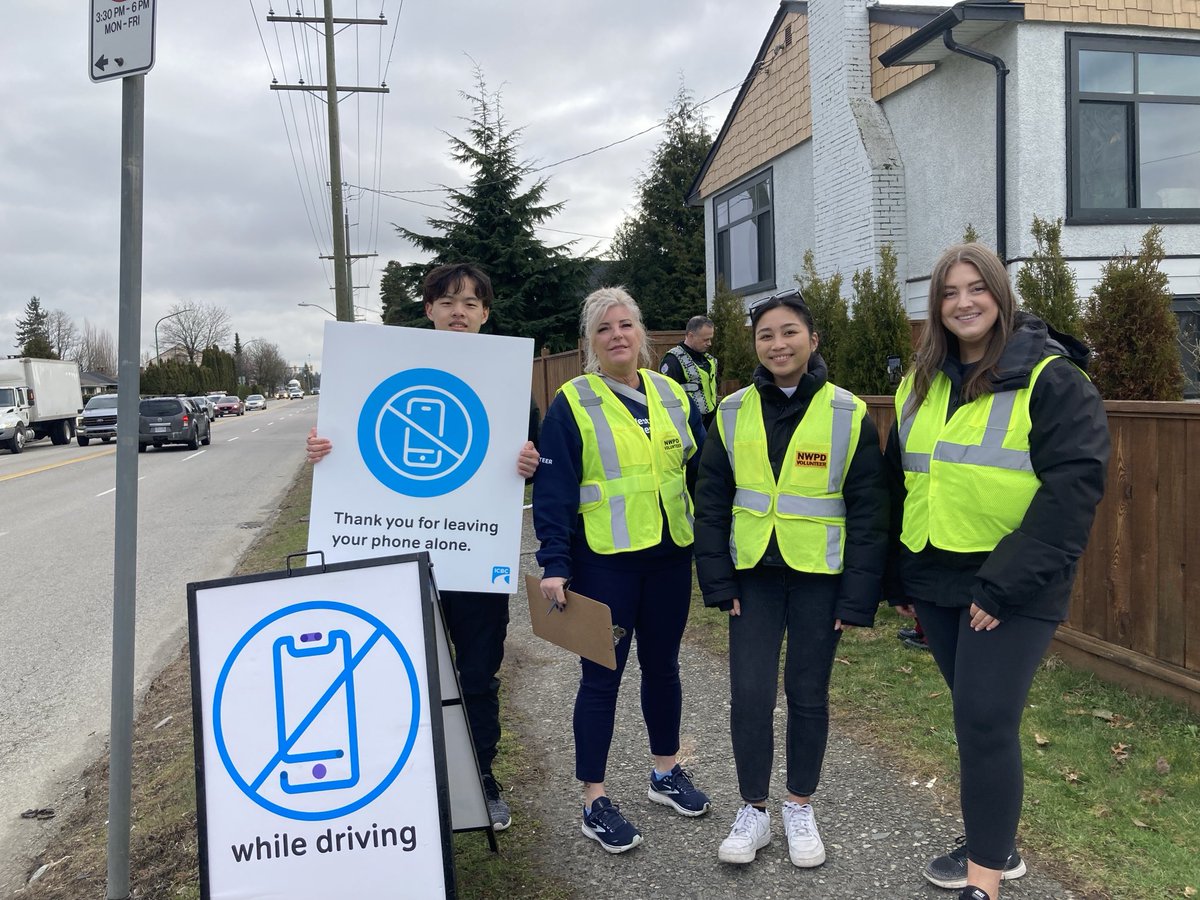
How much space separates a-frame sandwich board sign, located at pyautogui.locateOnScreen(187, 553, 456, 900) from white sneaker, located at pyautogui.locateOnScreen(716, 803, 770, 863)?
1017 mm

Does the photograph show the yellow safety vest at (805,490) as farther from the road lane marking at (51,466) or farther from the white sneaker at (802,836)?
the road lane marking at (51,466)

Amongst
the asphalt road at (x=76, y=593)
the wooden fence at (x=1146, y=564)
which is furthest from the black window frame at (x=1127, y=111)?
the asphalt road at (x=76, y=593)

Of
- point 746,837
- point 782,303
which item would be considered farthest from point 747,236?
point 746,837

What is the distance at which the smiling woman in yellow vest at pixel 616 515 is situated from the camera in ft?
10.4

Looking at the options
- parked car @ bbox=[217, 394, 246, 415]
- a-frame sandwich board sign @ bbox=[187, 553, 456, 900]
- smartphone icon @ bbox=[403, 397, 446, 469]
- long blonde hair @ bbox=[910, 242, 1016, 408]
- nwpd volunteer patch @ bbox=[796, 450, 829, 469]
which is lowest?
a-frame sandwich board sign @ bbox=[187, 553, 456, 900]

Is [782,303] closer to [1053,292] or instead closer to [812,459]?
[812,459]

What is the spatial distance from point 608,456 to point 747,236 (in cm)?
1308

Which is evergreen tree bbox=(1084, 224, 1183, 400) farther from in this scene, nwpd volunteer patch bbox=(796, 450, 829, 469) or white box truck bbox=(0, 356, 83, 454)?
white box truck bbox=(0, 356, 83, 454)

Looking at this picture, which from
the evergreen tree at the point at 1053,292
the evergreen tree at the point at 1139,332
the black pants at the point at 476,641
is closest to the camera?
the black pants at the point at 476,641

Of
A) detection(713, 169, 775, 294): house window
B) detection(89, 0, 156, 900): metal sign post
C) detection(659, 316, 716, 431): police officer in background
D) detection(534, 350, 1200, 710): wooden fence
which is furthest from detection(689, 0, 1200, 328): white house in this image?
detection(89, 0, 156, 900): metal sign post

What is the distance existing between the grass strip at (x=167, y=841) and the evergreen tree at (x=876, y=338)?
4.81 meters

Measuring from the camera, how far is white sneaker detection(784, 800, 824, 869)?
3.04 metres

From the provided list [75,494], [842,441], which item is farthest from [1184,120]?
[75,494]

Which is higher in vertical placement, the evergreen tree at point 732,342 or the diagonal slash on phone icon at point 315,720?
the evergreen tree at point 732,342
